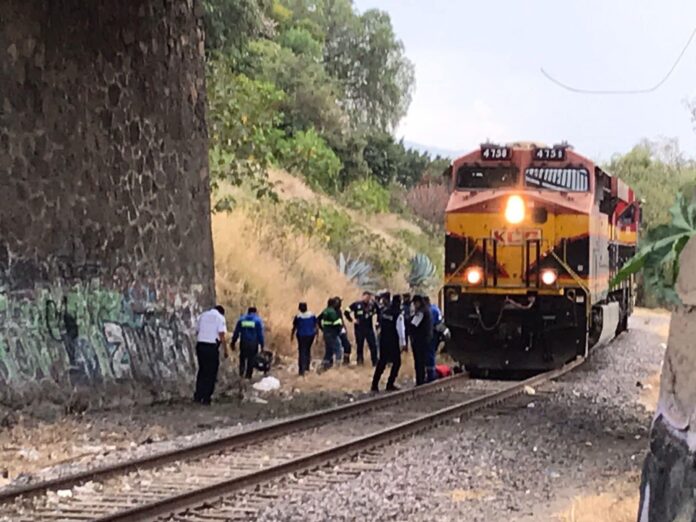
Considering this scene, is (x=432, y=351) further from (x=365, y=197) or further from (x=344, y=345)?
(x=365, y=197)

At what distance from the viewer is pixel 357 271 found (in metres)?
34.5

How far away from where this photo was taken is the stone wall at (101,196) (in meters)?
14.0

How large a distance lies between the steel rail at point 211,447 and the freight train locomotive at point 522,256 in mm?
2453

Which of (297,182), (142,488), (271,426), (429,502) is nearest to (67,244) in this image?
(271,426)

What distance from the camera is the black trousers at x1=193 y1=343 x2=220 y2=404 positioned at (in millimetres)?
15242

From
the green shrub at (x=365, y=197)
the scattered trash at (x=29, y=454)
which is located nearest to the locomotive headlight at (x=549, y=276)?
the scattered trash at (x=29, y=454)

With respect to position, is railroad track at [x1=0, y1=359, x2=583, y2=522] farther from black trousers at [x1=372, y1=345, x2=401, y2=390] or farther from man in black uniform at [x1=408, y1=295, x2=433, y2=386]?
man in black uniform at [x1=408, y1=295, x2=433, y2=386]

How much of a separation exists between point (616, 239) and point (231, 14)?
37.3 feet

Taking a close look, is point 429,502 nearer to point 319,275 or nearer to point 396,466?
point 396,466

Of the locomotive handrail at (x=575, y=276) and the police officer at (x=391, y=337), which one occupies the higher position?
the locomotive handrail at (x=575, y=276)

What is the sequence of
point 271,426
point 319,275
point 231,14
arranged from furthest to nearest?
point 319,275 → point 231,14 → point 271,426

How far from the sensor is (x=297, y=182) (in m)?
45.5

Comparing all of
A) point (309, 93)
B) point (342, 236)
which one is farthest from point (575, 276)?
point (309, 93)

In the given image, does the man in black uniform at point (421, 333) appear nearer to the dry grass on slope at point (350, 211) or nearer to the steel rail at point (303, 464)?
the steel rail at point (303, 464)
